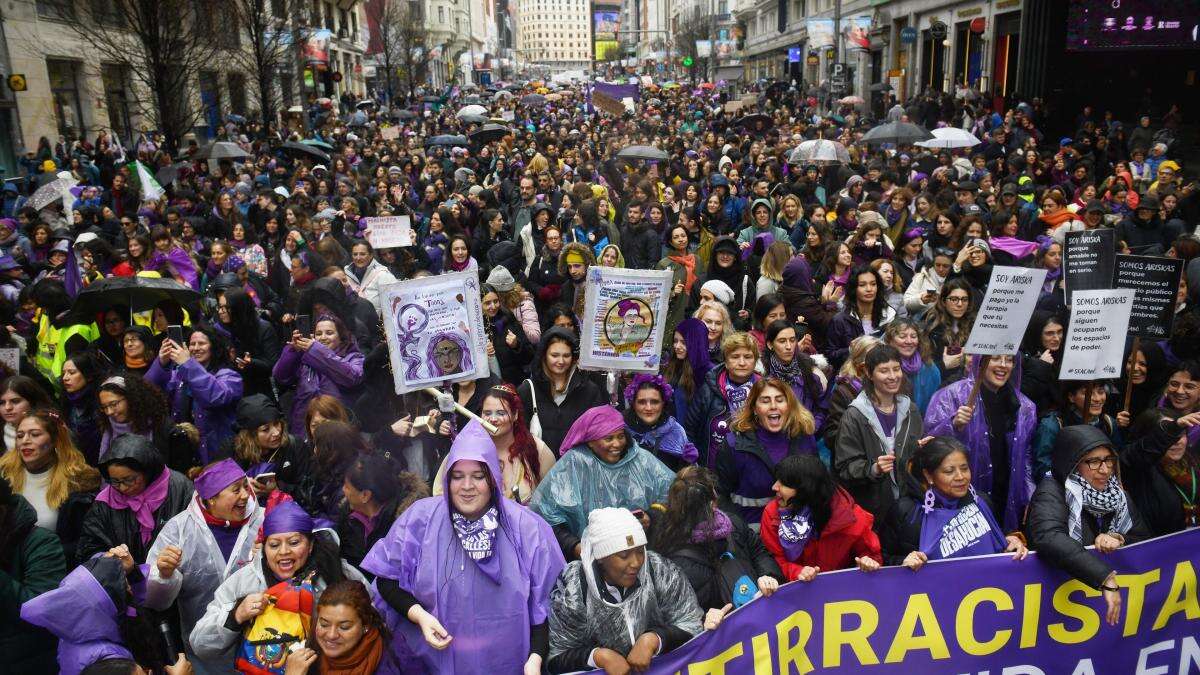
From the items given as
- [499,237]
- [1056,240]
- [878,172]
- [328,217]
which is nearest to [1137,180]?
[878,172]

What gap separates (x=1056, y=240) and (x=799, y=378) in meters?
4.44

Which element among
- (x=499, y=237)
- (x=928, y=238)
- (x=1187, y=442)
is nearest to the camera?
(x=1187, y=442)

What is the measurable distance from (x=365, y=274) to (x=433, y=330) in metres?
3.48

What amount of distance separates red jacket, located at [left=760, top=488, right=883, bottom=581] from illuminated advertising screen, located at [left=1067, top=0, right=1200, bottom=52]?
1885 cm

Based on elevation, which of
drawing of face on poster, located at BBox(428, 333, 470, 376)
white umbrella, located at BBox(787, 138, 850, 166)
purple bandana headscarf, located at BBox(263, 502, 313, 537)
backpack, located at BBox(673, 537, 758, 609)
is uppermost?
white umbrella, located at BBox(787, 138, 850, 166)

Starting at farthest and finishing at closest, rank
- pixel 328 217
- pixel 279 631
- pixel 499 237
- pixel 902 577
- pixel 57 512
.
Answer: pixel 499 237 → pixel 328 217 → pixel 57 512 → pixel 902 577 → pixel 279 631

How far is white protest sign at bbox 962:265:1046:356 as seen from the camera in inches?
184

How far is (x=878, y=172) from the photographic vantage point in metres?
13.1

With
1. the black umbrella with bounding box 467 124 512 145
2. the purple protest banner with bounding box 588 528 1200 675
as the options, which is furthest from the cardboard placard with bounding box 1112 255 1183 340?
the black umbrella with bounding box 467 124 512 145

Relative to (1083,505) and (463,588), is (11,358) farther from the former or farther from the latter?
(1083,505)

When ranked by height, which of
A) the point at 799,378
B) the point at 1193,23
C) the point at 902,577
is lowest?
the point at 902,577

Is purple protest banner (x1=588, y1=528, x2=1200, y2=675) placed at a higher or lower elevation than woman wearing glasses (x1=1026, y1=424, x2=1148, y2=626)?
lower

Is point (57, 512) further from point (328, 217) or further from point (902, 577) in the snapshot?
point (328, 217)

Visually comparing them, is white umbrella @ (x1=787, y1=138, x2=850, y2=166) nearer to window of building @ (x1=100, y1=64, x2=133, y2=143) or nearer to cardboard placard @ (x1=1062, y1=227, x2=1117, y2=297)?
cardboard placard @ (x1=1062, y1=227, x2=1117, y2=297)
